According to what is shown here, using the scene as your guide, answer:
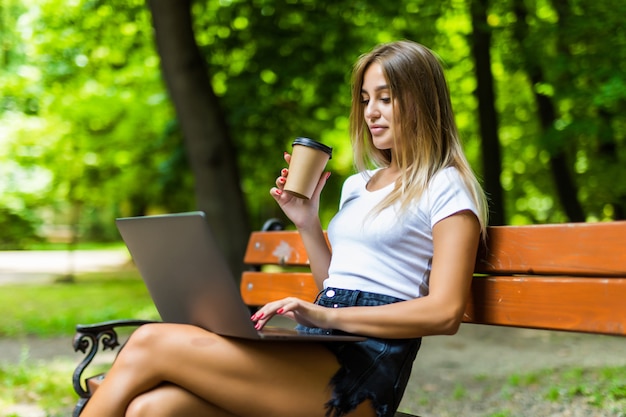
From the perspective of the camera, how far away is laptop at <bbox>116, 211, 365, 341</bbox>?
2078mm

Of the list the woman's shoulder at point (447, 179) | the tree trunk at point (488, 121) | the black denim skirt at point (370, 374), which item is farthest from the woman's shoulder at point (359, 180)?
the tree trunk at point (488, 121)

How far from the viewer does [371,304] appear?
7.89 ft

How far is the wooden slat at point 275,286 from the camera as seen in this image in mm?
3320

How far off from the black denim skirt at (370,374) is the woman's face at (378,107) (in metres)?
0.54

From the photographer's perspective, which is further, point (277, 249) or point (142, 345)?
point (277, 249)

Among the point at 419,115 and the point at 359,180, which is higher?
the point at 419,115

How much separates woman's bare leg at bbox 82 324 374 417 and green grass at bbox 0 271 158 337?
652 centimetres

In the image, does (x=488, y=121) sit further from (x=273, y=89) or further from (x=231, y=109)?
(x=231, y=109)

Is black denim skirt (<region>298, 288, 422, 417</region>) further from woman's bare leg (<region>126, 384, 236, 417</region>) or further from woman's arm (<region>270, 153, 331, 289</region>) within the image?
woman's arm (<region>270, 153, 331, 289</region>)

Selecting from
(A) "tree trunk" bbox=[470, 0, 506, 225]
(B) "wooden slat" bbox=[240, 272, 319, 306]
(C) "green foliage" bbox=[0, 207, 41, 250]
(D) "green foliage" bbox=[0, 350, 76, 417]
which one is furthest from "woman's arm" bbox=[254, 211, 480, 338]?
(C) "green foliage" bbox=[0, 207, 41, 250]

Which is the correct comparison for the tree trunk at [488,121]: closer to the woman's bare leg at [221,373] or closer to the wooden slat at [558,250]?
the wooden slat at [558,250]

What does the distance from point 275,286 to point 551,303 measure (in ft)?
4.76

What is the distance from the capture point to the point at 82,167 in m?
15.9

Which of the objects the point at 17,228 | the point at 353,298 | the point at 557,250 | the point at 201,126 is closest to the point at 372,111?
the point at 353,298
